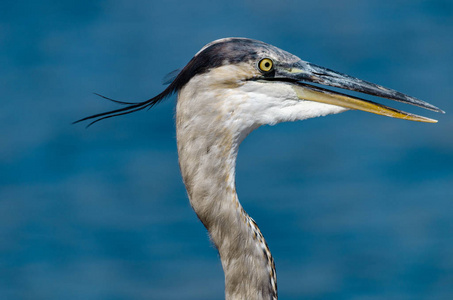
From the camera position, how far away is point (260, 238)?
9.87 feet

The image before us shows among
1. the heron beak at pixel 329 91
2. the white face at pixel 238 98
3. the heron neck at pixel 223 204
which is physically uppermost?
the heron beak at pixel 329 91

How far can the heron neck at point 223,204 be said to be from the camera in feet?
9.18

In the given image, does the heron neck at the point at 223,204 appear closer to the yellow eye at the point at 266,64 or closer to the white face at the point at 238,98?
the white face at the point at 238,98

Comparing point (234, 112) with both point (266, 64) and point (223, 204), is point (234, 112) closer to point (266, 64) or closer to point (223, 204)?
point (266, 64)

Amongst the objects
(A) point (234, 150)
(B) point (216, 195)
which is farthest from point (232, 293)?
(A) point (234, 150)

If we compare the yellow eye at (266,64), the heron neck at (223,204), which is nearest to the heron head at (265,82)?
the yellow eye at (266,64)

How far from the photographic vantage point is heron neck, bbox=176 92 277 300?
2799 millimetres

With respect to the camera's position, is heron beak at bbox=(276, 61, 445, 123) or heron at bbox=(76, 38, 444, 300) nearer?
heron at bbox=(76, 38, 444, 300)

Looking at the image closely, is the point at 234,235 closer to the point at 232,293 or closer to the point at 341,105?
the point at 232,293

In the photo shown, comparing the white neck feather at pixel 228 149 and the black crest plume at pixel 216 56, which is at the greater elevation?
the black crest plume at pixel 216 56

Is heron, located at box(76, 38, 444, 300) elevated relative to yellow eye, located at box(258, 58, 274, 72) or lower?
lower

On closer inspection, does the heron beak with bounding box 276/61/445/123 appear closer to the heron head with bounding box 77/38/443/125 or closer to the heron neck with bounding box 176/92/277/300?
the heron head with bounding box 77/38/443/125

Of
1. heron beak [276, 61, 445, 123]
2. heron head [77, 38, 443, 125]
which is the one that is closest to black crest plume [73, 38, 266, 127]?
heron head [77, 38, 443, 125]

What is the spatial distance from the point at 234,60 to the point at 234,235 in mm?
766
